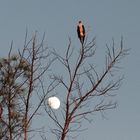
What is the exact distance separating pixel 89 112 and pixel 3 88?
2.77m

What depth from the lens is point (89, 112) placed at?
26.6 feet

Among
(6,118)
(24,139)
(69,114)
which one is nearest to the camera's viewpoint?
(69,114)

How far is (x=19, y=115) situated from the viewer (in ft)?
33.8

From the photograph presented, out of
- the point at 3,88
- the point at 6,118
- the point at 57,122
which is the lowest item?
the point at 57,122

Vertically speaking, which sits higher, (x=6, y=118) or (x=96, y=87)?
(x=6, y=118)

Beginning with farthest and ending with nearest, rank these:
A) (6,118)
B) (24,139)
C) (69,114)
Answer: (6,118), (24,139), (69,114)

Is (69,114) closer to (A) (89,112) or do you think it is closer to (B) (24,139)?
(A) (89,112)

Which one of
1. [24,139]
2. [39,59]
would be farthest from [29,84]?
[24,139]

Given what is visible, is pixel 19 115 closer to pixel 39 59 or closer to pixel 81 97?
pixel 39 59

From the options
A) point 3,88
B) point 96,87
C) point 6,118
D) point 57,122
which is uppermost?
point 3,88

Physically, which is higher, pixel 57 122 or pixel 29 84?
pixel 29 84

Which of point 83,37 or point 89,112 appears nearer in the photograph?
point 89,112

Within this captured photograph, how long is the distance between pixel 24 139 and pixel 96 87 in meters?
1.85

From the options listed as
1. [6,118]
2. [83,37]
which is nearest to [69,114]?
[83,37]
